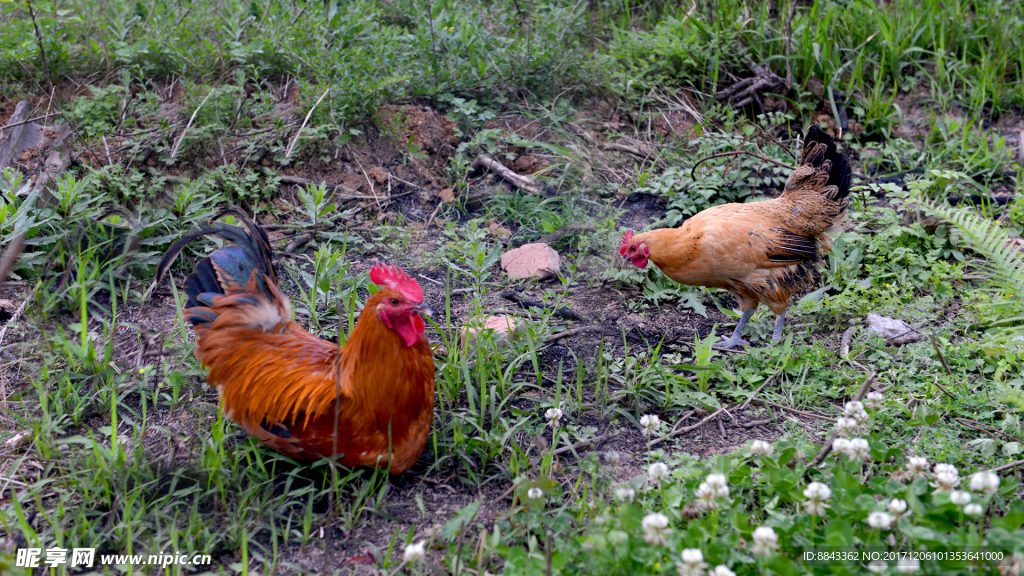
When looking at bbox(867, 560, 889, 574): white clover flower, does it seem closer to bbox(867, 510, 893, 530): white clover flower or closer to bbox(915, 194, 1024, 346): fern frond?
bbox(867, 510, 893, 530): white clover flower

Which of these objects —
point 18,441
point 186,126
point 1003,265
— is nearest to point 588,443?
point 1003,265

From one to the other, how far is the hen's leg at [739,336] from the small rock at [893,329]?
670mm

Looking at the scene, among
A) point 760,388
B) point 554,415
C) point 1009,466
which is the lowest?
point 760,388

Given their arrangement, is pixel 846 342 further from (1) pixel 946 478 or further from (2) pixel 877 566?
(2) pixel 877 566

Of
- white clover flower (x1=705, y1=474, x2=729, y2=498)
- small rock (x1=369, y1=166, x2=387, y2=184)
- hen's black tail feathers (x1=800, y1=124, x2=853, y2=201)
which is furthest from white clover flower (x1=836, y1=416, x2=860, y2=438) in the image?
small rock (x1=369, y1=166, x2=387, y2=184)

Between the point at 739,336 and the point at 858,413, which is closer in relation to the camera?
the point at 858,413

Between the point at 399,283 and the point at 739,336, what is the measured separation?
2.33 meters

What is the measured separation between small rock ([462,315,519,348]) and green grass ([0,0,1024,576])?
0.17ft

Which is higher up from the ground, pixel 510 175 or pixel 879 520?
pixel 879 520

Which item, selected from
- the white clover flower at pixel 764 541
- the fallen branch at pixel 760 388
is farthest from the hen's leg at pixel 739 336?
the white clover flower at pixel 764 541

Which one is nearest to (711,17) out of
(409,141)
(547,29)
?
(547,29)

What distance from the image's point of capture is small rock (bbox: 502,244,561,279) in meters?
4.12

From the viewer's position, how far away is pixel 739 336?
3838 mm

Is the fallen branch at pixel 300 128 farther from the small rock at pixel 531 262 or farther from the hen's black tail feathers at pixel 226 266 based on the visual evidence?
the hen's black tail feathers at pixel 226 266
